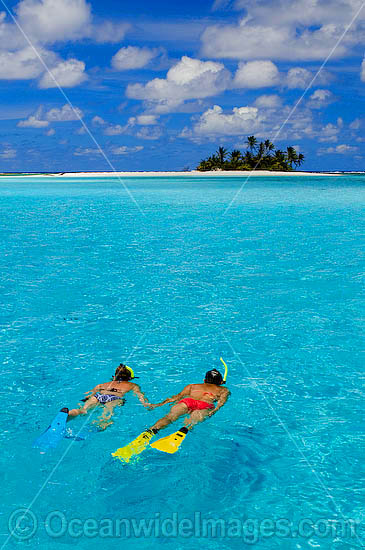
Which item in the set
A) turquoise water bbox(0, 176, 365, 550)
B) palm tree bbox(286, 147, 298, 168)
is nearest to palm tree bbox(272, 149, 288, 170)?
palm tree bbox(286, 147, 298, 168)

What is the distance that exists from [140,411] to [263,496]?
2432mm

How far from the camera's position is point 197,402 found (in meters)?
6.84

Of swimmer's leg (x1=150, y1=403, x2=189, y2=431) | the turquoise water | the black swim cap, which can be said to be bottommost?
the turquoise water

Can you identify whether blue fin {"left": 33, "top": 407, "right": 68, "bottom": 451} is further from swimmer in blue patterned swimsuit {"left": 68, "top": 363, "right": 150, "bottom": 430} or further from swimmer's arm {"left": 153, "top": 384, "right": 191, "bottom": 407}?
swimmer's arm {"left": 153, "top": 384, "right": 191, "bottom": 407}

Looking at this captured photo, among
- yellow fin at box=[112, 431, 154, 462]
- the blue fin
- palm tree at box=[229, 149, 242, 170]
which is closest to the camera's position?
yellow fin at box=[112, 431, 154, 462]

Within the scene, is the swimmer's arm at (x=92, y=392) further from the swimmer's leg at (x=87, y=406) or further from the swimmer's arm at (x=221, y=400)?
the swimmer's arm at (x=221, y=400)

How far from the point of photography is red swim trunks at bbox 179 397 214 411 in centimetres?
678

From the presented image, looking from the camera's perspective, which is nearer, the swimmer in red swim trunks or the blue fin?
the blue fin

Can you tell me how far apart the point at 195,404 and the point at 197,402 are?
0.05 meters

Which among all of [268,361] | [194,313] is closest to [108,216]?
[194,313]

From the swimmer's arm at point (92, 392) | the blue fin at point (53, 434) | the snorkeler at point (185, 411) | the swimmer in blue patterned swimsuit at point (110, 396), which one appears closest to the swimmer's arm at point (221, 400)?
the snorkeler at point (185, 411)

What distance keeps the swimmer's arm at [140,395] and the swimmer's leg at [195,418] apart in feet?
2.78

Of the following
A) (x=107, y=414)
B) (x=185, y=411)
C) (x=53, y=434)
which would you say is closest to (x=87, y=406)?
(x=107, y=414)

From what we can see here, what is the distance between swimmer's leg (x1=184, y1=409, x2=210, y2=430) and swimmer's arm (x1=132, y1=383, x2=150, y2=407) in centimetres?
85
